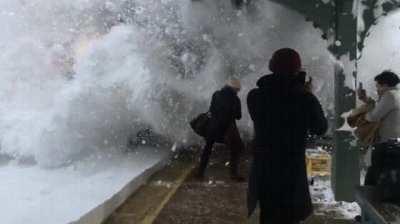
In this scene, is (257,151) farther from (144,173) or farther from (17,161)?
(17,161)

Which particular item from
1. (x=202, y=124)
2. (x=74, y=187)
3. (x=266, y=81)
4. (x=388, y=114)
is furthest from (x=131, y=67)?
(x=266, y=81)

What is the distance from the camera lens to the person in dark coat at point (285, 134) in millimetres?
3904

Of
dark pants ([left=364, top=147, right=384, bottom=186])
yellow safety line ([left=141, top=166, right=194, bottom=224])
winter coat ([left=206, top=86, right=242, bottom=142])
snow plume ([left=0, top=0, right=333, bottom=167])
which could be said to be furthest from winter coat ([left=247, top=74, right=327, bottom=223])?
snow plume ([left=0, top=0, right=333, bottom=167])

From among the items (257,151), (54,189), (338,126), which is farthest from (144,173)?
(257,151)

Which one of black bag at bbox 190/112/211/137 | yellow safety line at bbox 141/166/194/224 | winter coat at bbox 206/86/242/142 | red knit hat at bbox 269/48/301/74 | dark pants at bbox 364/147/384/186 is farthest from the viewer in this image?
black bag at bbox 190/112/211/137

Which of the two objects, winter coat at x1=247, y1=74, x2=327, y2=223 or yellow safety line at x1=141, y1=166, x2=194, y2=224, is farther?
yellow safety line at x1=141, y1=166, x2=194, y2=224

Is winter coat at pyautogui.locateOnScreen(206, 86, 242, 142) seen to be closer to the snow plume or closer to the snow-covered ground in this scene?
the snow-covered ground

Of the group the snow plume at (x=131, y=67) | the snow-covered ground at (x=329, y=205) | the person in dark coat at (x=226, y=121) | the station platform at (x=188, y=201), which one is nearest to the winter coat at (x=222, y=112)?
the person in dark coat at (x=226, y=121)

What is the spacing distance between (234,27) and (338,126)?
401 centimetres

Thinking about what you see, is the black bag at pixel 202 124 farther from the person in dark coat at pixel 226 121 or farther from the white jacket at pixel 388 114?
the white jacket at pixel 388 114

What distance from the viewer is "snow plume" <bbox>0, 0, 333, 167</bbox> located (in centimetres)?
1008

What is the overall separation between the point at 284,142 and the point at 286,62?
0.55 meters

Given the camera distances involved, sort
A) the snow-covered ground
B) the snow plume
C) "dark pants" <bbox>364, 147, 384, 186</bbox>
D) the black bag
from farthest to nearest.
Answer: the snow plume
the black bag
the snow-covered ground
"dark pants" <bbox>364, 147, 384, 186</bbox>

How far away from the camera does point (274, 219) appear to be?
13.3 ft
